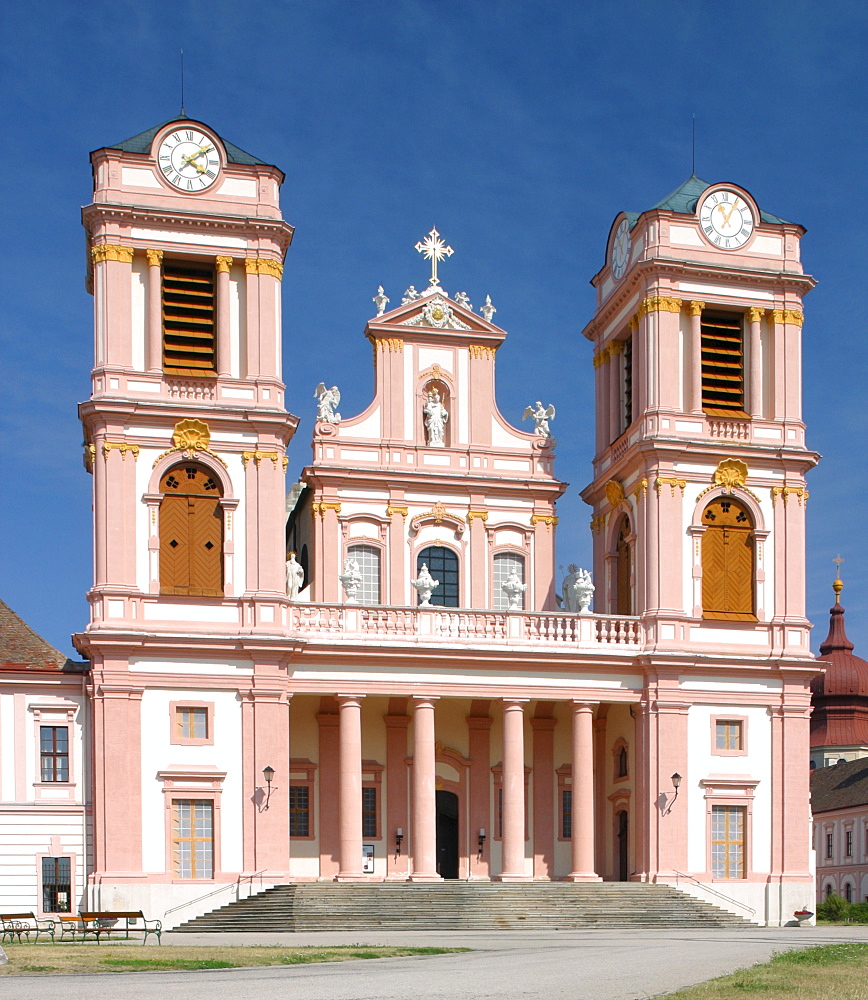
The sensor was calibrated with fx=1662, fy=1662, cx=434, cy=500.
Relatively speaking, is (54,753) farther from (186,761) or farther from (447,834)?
(447,834)

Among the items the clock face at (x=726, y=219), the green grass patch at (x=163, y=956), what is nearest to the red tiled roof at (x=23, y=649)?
the green grass patch at (x=163, y=956)

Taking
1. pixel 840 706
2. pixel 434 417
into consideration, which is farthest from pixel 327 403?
pixel 840 706

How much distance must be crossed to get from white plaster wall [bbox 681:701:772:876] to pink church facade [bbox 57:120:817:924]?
7cm

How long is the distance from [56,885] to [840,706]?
70435mm

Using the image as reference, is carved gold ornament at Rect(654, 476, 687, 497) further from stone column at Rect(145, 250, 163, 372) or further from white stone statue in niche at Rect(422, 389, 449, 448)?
stone column at Rect(145, 250, 163, 372)

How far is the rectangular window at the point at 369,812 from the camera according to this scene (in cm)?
4319

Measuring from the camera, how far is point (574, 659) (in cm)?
4253

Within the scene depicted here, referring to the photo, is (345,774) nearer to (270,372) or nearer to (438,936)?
(438,936)

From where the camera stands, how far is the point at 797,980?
21766 mm

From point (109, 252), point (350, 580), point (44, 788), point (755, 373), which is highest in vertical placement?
point (109, 252)

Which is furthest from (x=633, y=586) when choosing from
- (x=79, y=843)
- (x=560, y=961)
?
(x=560, y=961)

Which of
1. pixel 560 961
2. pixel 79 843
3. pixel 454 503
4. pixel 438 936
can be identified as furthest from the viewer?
pixel 454 503

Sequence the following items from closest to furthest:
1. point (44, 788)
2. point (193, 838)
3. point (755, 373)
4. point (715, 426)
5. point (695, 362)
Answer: point (193, 838), point (44, 788), point (695, 362), point (715, 426), point (755, 373)

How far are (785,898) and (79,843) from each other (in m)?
17.6
